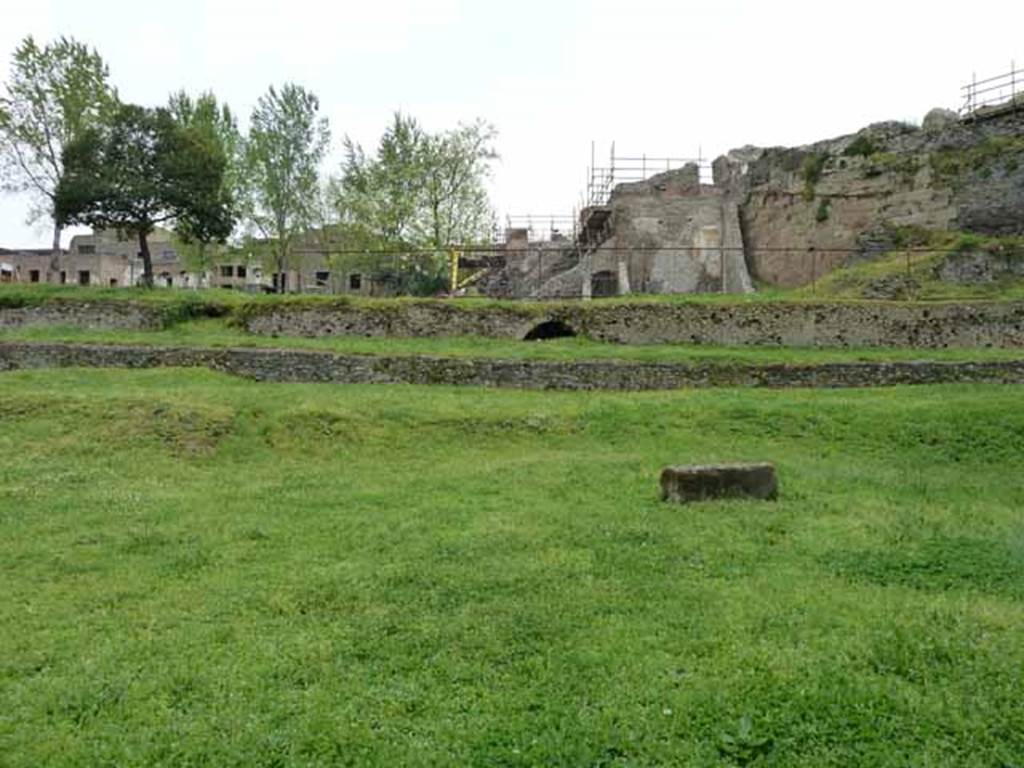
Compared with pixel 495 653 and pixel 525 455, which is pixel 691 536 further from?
pixel 525 455

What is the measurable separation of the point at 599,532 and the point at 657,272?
22.0 metres

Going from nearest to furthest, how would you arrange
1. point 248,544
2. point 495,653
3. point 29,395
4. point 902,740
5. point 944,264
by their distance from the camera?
point 902,740 < point 495,653 < point 248,544 < point 29,395 < point 944,264

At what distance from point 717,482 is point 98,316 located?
62.6 ft

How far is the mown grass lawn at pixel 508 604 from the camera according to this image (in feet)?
13.4

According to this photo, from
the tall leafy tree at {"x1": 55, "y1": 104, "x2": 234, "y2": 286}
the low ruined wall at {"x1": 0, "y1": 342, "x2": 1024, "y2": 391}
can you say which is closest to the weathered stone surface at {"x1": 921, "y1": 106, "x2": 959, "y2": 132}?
the low ruined wall at {"x1": 0, "y1": 342, "x2": 1024, "y2": 391}

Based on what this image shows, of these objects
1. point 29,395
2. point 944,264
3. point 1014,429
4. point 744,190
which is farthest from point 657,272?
point 29,395

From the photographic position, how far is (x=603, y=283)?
29.1 meters

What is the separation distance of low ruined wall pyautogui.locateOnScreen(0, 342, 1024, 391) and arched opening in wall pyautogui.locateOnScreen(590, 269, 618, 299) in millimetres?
12885

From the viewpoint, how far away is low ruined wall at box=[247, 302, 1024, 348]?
1841cm

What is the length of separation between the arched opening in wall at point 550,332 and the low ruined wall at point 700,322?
0.60ft

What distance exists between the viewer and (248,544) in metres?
7.51

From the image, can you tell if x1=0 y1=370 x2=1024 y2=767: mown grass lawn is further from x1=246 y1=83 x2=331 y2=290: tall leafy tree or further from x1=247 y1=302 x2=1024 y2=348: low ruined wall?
x1=246 y1=83 x2=331 y2=290: tall leafy tree

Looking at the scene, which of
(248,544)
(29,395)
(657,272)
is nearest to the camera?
(248,544)

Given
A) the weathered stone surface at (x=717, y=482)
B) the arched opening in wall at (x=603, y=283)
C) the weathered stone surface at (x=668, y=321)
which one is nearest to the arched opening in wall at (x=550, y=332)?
the weathered stone surface at (x=668, y=321)
